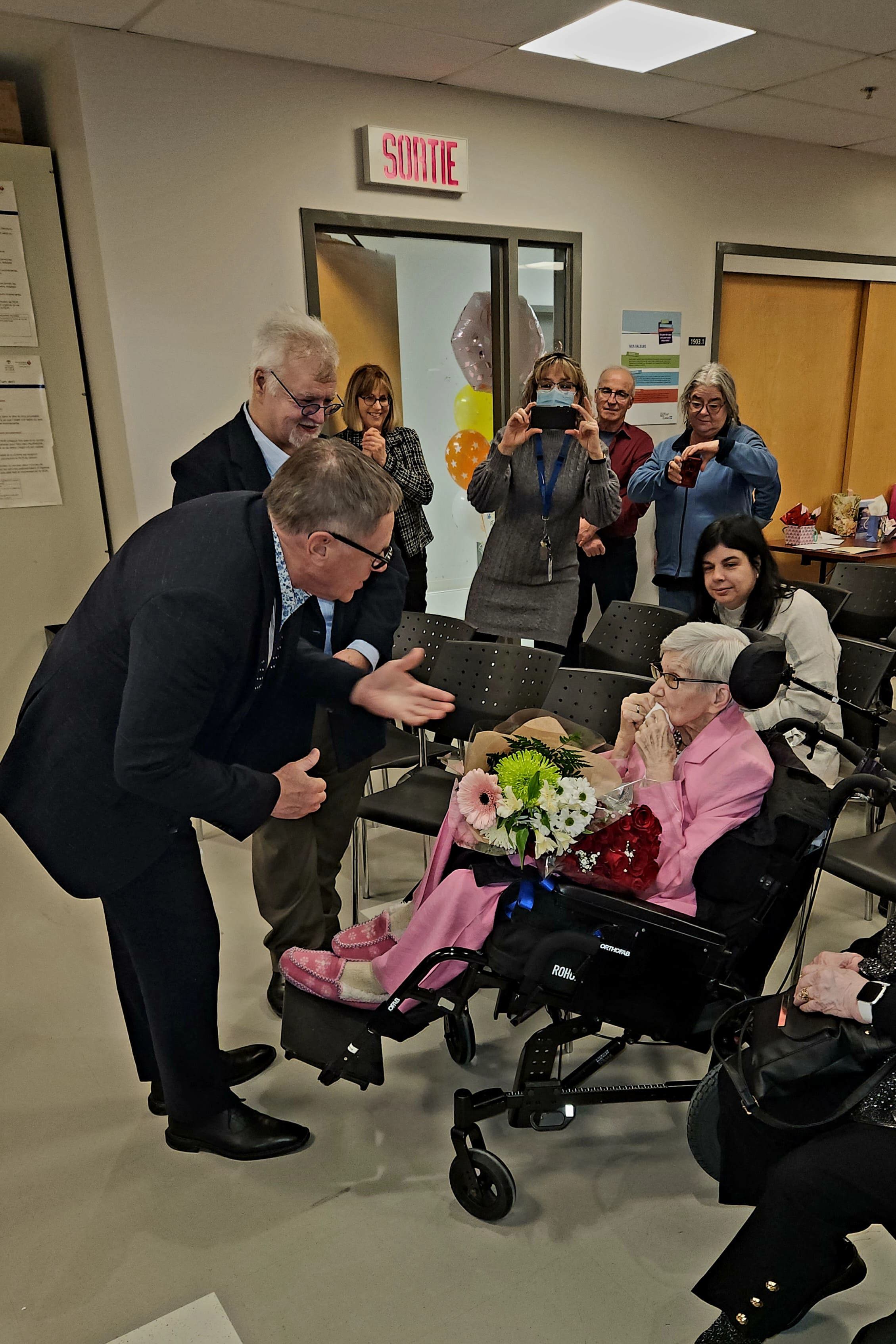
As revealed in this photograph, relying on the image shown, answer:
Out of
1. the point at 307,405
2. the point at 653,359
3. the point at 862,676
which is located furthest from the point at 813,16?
the point at 307,405

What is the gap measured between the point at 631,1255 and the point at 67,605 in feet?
11.1

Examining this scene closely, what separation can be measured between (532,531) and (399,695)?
182 centimetres

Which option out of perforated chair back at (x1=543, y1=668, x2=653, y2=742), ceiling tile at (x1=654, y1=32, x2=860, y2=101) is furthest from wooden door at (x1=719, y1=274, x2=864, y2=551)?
perforated chair back at (x1=543, y1=668, x2=653, y2=742)

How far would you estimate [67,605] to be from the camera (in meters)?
4.07

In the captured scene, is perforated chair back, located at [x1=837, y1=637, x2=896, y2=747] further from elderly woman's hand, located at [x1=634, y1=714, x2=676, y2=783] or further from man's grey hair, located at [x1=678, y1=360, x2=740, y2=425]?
man's grey hair, located at [x1=678, y1=360, x2=740, y2=425]

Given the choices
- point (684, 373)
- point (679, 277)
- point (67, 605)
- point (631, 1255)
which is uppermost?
point (679, 277)

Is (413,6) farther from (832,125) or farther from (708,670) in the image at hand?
(832,125)

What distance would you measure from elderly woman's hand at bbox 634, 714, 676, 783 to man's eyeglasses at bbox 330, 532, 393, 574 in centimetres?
79

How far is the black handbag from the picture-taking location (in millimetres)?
1444

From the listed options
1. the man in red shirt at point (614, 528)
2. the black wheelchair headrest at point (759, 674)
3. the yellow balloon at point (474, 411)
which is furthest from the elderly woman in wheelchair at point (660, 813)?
the yellow balloon at point (474, 411)

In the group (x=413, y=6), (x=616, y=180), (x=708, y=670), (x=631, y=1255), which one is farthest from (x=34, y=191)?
(x=631, y=1255)

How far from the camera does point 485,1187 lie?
5.98 feet

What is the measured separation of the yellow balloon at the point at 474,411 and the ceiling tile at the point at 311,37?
1433 millimetres

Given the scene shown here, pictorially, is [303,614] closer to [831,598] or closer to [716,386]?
[831,598]
